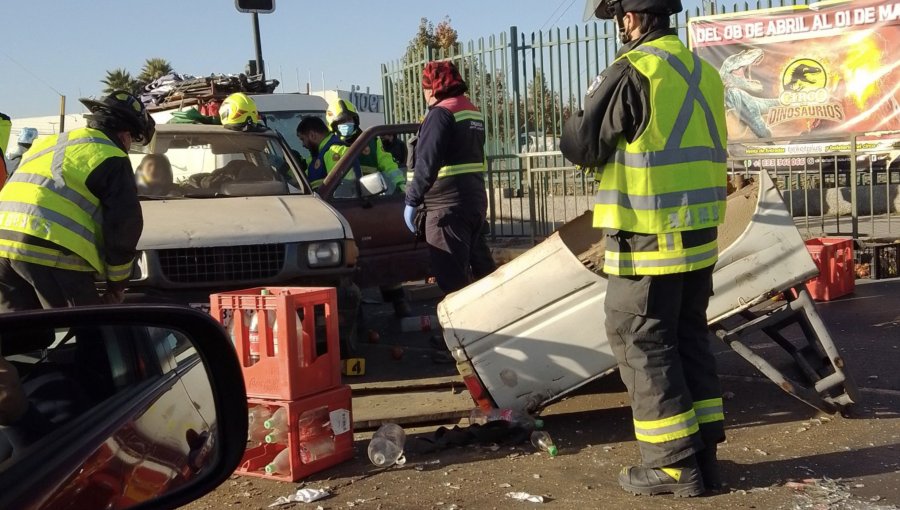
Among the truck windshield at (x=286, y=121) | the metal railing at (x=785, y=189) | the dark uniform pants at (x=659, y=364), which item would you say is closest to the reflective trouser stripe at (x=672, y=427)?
the dark uniform pants at (x=659, y=364)

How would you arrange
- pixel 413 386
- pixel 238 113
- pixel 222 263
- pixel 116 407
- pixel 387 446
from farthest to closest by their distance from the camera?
pixel 238 113, pixel 222 263, pixel 413 386, pixel 387 446, pixel 116 407

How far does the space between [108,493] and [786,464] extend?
3486 mm

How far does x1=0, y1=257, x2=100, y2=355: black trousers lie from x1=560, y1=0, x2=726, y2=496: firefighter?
91.9 inches

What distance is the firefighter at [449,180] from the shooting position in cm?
625

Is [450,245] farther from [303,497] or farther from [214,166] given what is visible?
[303,497]

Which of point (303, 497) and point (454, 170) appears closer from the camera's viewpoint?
point (303, 497)

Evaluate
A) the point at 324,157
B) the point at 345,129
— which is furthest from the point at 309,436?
the point at 345,129

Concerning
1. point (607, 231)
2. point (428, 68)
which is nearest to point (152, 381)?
point (607, 231)

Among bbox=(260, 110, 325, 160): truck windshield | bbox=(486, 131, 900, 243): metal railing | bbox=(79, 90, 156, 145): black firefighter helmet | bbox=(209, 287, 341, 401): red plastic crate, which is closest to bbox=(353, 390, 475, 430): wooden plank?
bbox=(209, 287, 341, 401): red plastic crate

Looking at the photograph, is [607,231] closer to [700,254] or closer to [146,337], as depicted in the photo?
[700,254]

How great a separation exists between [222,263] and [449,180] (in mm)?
1497

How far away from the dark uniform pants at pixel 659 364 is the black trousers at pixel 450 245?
2.21 m

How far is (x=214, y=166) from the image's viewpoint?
714 cm

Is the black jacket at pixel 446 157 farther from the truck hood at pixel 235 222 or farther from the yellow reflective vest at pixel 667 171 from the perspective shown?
the yellow reflective vest at pixel 667 171
